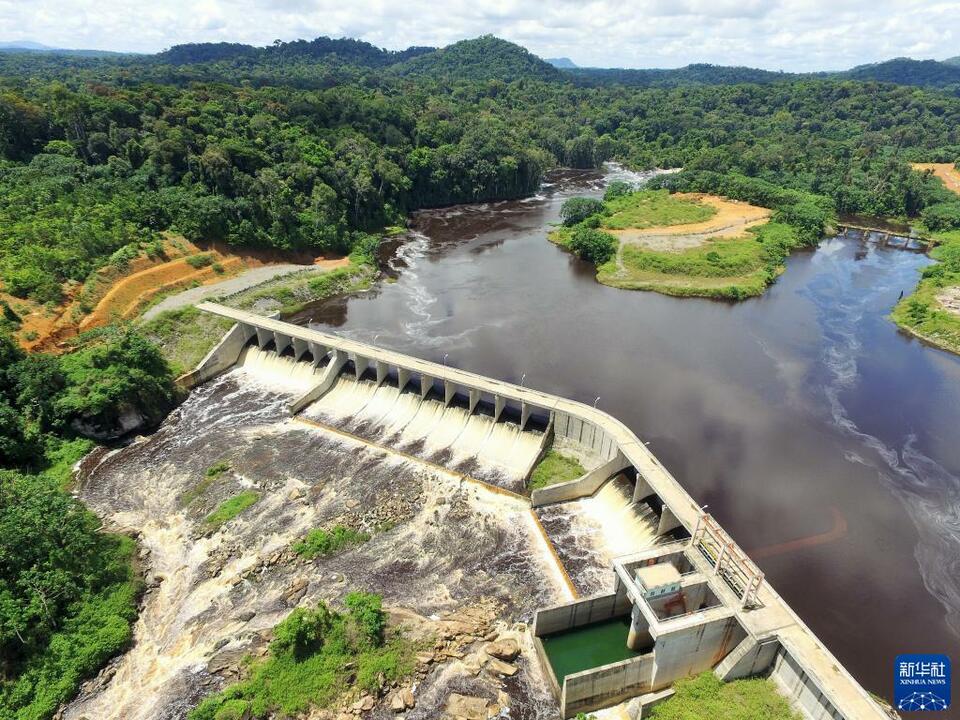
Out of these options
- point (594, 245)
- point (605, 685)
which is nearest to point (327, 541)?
point (605, 685)

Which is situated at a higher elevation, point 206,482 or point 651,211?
point 651,211

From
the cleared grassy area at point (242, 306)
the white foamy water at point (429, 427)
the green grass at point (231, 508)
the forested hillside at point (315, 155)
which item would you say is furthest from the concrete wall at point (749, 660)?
the forested hillside at point (315, 155)

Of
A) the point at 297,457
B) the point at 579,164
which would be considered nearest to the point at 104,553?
the point at 297,457

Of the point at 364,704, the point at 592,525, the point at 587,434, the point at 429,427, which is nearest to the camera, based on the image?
the point at 364,704

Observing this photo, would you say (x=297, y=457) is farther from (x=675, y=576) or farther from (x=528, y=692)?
(x=675, y=576)

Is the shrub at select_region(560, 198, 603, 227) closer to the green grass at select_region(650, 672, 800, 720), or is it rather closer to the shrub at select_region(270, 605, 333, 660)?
the green grass at select_region(650, 672, 800, 720)

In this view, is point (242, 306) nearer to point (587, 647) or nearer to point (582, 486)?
point (582, 486)

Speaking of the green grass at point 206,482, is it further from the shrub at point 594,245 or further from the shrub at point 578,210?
the shrub at point 578,210
